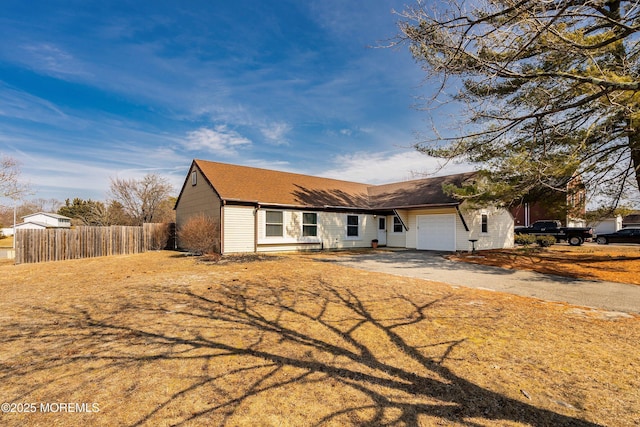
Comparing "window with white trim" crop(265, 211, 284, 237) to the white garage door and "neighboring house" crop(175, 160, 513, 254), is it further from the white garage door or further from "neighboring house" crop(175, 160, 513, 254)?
the white garage door

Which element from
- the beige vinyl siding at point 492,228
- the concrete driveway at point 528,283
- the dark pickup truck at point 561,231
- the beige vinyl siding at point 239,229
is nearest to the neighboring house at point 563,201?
the beige vinyl siding at point 492,228

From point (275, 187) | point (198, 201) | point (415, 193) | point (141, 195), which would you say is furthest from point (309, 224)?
point (141, 195)

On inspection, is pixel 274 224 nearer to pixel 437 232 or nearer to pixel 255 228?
pixel 255 228

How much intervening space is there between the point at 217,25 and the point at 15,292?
35.2ft

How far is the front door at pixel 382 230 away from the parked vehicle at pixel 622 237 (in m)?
18.4

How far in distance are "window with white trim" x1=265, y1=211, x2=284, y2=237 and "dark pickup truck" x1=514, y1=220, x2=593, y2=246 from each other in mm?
20204

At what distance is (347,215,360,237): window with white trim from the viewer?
1967 cm

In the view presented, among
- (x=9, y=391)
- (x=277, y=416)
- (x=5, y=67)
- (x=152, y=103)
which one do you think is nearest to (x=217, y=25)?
(x=152, y=103)

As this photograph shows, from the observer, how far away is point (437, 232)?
17.7 meters

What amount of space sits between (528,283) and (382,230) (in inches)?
495

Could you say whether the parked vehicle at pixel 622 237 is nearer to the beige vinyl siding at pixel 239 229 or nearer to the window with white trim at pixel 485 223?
the window with white trim at pixel 485 223

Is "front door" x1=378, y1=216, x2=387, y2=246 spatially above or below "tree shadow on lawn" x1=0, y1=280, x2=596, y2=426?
above

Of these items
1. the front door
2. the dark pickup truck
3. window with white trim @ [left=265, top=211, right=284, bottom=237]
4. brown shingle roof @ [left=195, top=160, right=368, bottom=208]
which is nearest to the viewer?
brown shingle roof @ [left=195, top=160, right=368, bottom=208]

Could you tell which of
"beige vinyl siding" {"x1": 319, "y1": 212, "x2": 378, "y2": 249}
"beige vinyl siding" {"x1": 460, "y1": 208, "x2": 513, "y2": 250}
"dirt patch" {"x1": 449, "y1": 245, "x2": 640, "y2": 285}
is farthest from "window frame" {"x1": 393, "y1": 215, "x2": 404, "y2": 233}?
"dirt patch" {"x1": 449, "y1": 245, "x2": 640, "y2": 285}
